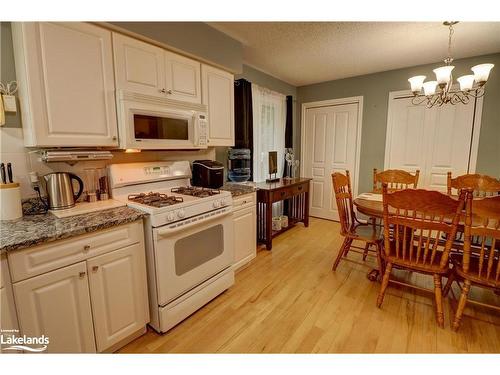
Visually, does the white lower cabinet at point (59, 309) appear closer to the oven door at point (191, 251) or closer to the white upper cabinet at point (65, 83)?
the oven door at point (191, 251)

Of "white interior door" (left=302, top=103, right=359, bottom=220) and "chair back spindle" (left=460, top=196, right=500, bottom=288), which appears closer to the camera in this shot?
"chair back spindle" (left=460, top=196, right=500, bottom=288)

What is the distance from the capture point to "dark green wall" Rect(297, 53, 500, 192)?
2895 mm

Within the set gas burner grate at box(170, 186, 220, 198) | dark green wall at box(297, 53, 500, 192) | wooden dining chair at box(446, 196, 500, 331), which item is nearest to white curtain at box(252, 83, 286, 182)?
dark green wall at box(297, 53, 500, 192)

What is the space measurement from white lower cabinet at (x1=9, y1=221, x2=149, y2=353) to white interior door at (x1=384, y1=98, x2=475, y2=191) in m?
3.62

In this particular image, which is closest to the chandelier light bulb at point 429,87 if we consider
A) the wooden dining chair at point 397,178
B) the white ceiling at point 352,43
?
the white ceiling at point 352,43

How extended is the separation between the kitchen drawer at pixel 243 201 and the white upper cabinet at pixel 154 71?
98cm

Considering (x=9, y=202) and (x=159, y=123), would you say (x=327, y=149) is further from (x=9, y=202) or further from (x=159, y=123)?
(x=9, y=202)

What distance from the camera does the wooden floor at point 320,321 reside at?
5.08 feet

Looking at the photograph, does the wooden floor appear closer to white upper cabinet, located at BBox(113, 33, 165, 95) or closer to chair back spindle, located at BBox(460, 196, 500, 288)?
chair back spindle, located at BBox(460, 196, 500, 288)

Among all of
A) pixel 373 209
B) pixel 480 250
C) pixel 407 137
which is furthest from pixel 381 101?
pixel 480 250

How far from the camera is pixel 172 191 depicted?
83.9 inches
